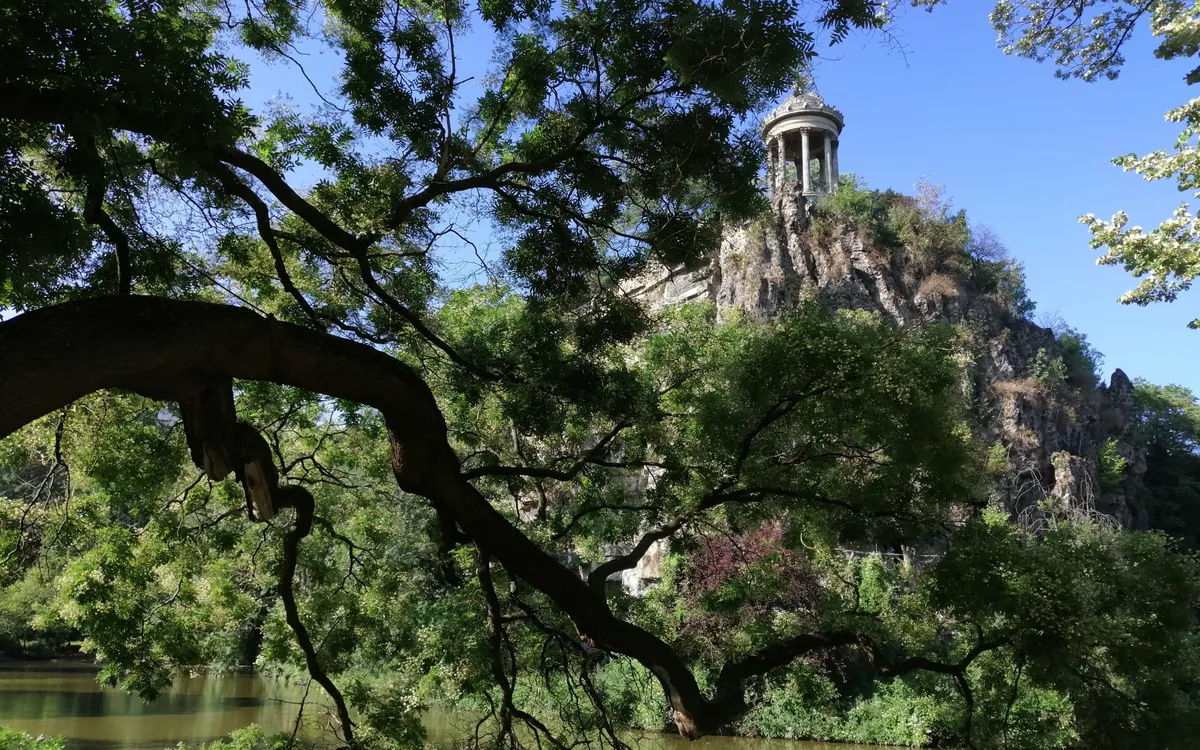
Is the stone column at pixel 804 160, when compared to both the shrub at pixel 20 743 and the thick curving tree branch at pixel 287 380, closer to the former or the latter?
the shrub at pixel 20 743

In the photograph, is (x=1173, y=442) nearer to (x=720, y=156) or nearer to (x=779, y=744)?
(x=779, y=744)

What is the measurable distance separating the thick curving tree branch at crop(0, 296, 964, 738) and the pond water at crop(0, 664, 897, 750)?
9.05 meters

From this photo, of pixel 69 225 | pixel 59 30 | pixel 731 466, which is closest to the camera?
pixel 59 30

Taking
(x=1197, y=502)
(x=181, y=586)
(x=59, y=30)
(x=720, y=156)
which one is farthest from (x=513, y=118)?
(x=1197, y=502)

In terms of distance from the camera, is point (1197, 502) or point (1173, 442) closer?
point (1197, 502)

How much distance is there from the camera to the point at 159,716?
63.0 feet

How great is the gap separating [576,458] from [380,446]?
2.61 metres

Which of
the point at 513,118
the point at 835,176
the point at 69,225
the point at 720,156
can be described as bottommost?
the point at 69,225

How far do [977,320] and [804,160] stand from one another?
9.80 m

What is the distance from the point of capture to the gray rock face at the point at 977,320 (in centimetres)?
2605

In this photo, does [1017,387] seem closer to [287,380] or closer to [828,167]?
[828,167]

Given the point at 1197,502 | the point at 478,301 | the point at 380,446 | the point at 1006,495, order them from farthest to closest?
the point at 1197,502, the point at 1006,495, the point at 478,301, the point at 380,446

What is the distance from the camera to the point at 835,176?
3306 centimetres

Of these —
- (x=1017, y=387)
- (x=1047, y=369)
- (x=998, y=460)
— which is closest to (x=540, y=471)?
(x=998, y=460)
